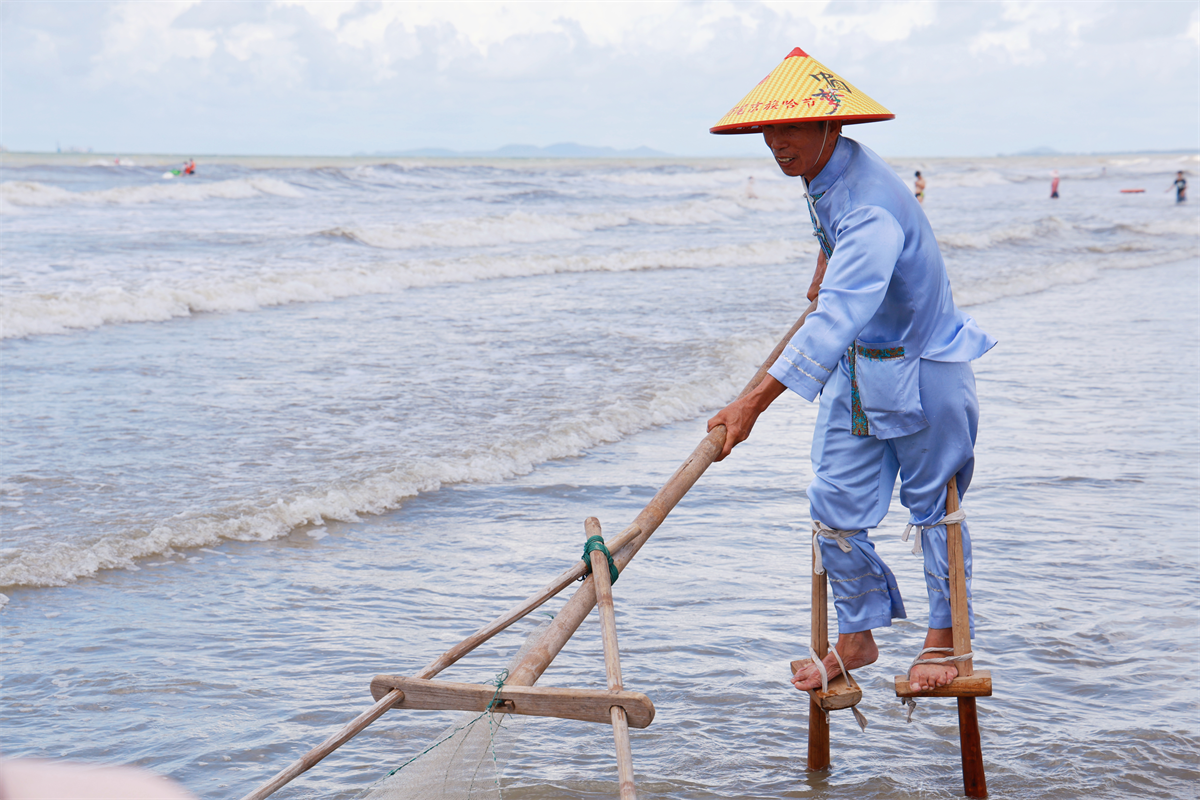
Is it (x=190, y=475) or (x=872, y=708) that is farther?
(x=190, y=475)

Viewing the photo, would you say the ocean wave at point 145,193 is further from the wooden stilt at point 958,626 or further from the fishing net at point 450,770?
the wooden stilt at point 958,626

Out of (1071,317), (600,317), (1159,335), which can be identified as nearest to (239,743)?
(600,317)

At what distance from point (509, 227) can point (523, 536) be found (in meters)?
18.5

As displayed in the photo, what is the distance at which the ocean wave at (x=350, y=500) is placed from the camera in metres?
4.82

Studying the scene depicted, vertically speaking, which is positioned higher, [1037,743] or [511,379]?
[511,379]

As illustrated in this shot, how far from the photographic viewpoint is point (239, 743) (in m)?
3.36

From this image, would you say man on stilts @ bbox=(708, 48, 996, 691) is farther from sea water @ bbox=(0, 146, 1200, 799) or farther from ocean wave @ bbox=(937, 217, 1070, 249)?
ocean wave @ bbox=(937, 217, 1070, 249)

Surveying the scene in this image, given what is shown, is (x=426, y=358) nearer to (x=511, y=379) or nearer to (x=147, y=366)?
(x=511, y=379)

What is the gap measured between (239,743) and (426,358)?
6.42 m

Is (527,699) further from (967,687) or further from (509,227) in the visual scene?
(509,227)

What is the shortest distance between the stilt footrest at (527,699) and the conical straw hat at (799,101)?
148 centimetres

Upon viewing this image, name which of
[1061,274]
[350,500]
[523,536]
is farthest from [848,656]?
[1061,274]

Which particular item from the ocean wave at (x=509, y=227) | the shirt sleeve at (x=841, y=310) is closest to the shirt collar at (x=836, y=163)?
the shirt sleeve at (x=841, y=310)

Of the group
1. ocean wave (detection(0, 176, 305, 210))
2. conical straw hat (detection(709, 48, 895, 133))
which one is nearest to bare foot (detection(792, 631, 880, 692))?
conical straw hat (detection(709, 48, 895, 133))
